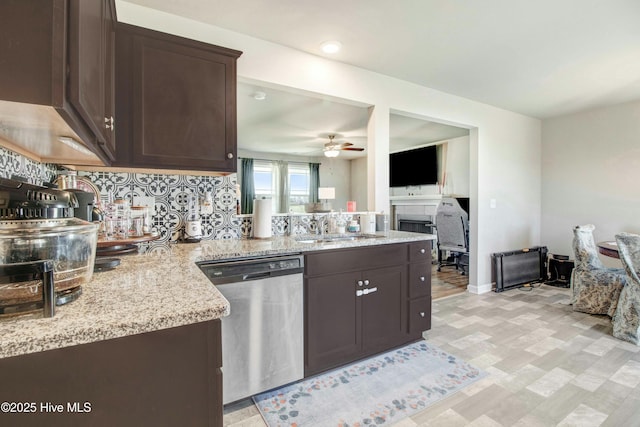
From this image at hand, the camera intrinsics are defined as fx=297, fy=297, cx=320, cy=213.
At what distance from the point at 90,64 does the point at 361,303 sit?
194 cm

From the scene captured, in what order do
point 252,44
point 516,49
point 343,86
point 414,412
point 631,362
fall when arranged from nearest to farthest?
point 414,412
point 631,362
point 252,44
point 516,49
point 343,86

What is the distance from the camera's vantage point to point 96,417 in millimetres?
689

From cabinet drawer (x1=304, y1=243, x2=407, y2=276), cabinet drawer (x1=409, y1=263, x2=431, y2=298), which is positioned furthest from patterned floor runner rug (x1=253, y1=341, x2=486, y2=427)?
cabinet drawer (x1=304, y1=243, x2=407, y2=276)

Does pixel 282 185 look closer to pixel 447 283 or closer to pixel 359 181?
pixel 359 181

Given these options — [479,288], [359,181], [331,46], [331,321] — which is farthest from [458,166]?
[331,321]

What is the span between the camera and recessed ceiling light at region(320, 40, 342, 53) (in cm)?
241

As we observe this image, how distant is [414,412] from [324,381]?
0.59 meters

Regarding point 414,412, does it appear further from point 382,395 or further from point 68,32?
point 68,32

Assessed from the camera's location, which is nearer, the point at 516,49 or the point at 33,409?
the point at 33,409

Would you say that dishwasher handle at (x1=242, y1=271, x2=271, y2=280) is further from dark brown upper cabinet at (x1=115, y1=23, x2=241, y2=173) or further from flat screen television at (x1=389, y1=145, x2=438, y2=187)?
flat screen television at (x1=389, y1=145, x2=438, y2=187)

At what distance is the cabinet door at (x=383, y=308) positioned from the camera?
7.13 feet

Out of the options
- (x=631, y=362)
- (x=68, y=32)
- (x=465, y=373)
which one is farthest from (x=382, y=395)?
(x=68, y=32)

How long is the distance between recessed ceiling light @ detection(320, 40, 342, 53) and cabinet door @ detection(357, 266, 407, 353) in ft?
6.03

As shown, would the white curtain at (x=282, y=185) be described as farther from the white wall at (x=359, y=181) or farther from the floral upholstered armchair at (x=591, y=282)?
the floral upholstered armchair at (x=591, y=282)
